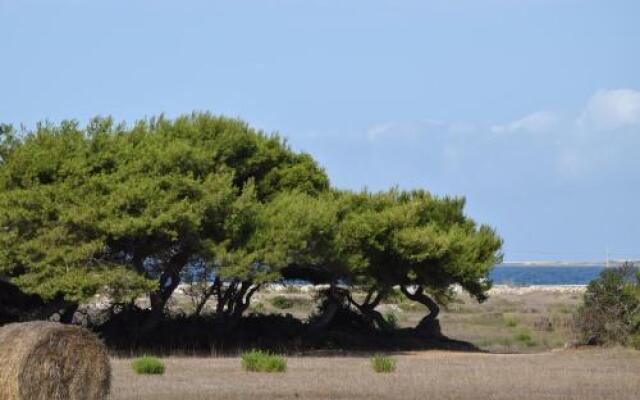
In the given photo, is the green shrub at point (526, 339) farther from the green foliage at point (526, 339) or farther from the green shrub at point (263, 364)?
the green shrub at point (263, 364)

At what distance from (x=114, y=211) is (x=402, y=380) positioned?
10076 millimetres

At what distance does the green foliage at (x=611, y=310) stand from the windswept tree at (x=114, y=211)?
10995 mm

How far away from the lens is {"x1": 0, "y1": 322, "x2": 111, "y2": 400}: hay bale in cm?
1797

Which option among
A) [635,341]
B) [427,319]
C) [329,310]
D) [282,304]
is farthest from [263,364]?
[282,304]

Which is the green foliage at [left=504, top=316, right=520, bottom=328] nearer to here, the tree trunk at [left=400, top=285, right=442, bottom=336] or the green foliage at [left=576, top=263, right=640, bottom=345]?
the tree trunk at [left=400, top=285, right=442, bottom=336]

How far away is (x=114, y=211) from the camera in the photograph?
101 ft

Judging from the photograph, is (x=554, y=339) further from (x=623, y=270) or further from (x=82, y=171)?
(x=82, y=171)

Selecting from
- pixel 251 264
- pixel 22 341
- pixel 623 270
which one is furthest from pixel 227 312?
pixel 22 341

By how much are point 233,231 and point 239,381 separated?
910 centimetres

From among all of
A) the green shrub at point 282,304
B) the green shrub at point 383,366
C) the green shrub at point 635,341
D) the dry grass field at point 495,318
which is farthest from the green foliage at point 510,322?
the green shrub at point 383,366

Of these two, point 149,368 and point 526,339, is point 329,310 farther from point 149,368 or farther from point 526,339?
point 149,368

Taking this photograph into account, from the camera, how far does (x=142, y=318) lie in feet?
117

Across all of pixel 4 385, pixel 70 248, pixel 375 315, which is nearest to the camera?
pixel 4 385

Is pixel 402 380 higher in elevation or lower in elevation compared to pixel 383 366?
lower
